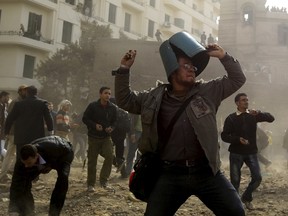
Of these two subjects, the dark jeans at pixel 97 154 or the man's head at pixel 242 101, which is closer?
the man's head at pixel 242 101

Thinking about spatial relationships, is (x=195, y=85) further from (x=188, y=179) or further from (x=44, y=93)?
(x=44, y=93)

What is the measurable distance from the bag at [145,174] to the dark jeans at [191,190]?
0.25 ft

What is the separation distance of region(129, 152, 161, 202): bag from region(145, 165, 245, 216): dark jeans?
0.25 feet

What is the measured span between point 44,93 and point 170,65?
2242 cm

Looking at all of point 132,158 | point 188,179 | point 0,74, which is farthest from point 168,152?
point 0,74

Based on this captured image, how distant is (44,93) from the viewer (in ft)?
79.8

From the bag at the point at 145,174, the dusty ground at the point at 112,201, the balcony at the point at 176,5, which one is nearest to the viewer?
the bag at the point at 145,174

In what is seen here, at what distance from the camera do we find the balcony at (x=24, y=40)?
2696cm

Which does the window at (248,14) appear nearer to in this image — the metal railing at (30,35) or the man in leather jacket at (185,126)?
the metal railing at (30,35)

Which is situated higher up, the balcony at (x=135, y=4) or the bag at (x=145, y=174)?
the balcony at (x=135, y=4)

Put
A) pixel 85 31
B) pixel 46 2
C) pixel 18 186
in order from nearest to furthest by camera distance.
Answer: pixel 18 186 < pixel 85 31 < pixel 46 2

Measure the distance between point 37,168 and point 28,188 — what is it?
41 centimetres

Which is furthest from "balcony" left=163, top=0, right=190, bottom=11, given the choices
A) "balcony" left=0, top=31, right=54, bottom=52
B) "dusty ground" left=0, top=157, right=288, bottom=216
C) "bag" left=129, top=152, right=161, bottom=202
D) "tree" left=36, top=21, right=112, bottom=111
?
"bag" left=129, top=152, right=161, bottom=202

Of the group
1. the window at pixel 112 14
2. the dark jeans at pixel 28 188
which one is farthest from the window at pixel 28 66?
the dark jeans at pixel 28 188
